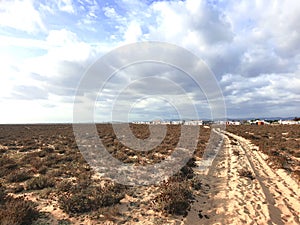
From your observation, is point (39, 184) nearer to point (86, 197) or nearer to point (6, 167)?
point (86, 197)

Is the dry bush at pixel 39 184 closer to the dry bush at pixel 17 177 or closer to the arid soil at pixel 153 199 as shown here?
the arid soil at pixel 153 199

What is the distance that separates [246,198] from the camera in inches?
328

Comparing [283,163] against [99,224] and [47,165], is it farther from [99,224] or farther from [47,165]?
[47,165]

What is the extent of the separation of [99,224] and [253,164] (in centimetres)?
1146

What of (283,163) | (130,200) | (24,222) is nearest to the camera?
(24,222)

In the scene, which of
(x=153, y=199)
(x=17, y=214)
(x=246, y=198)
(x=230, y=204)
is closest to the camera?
(x=17, y=214)

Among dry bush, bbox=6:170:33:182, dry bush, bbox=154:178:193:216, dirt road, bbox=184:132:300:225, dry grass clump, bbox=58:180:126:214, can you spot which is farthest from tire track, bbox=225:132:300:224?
dry bush, bbox=6:170:33:182

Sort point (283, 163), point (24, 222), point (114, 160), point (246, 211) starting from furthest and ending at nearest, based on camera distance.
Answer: point (114, 160) < point (283, 163) < point (246, 211) < point (24, 222)

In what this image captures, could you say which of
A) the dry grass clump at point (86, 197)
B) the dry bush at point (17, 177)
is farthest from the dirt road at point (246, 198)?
the dry bush at point (17, 177)

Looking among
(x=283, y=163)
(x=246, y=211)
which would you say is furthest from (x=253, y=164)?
(x=246, y=211)

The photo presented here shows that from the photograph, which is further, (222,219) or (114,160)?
(114,160)

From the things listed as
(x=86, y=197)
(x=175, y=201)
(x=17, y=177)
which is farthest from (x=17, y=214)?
(x=17, y=177)

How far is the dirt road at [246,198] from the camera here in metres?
6.75

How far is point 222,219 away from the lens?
6.66m
